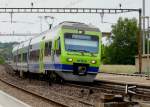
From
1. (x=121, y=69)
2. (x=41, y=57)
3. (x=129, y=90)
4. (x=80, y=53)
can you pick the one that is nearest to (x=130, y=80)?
(x=41, y=57)

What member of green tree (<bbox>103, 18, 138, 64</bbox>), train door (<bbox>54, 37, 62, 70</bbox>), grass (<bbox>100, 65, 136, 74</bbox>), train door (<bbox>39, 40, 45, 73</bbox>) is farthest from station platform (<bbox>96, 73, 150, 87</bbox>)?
green tree (<bbox>103, 18, 138, 64</bbox>)

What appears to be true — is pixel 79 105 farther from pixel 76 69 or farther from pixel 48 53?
pixel 48 53

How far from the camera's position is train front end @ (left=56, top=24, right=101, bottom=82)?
1110 inches

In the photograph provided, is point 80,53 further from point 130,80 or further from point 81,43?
point 130,80

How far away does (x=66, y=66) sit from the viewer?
92.1ft

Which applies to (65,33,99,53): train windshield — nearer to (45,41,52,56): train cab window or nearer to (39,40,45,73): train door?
(45,41,52,56): train cab window

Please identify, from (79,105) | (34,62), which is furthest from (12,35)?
(79,105)

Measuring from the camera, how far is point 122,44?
101938 mm

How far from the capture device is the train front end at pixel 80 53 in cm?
2819

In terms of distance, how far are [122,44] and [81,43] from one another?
242 feet

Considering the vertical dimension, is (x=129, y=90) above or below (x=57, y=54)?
below

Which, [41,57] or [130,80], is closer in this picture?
[41,57]

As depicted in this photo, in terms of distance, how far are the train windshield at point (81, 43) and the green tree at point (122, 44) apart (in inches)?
2560

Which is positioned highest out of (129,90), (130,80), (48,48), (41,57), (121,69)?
(48,48)
